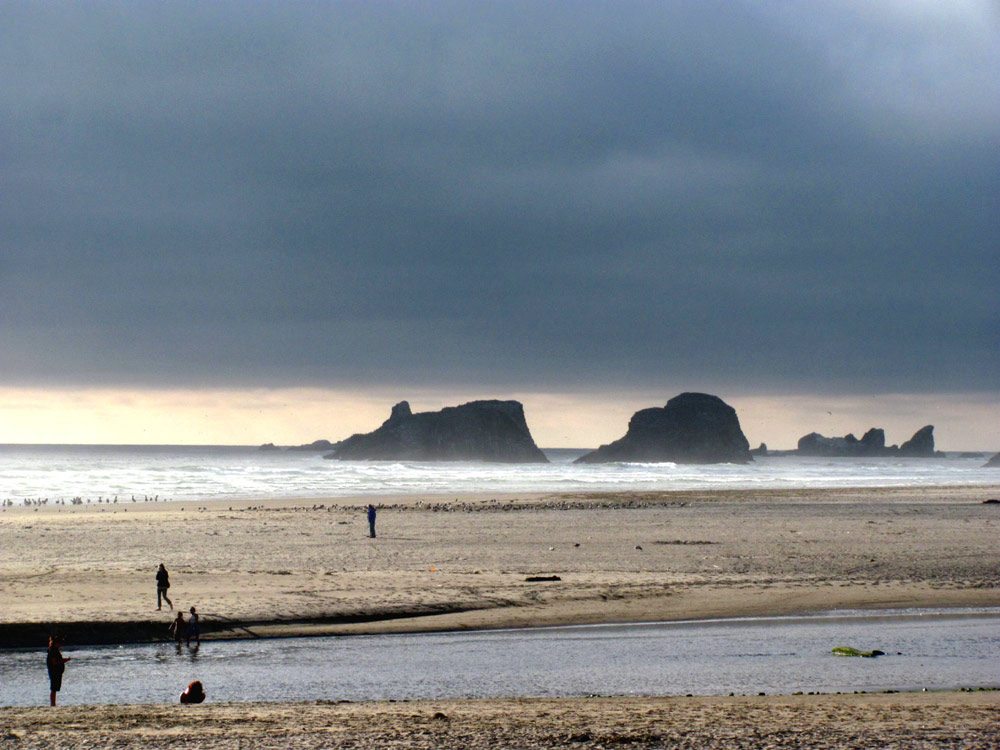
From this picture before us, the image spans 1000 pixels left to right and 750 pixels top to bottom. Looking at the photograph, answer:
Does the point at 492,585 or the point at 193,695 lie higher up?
the point at 492,585

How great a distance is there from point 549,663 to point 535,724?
5279 millimetres

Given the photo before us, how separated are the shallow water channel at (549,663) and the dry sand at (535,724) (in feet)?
5.31

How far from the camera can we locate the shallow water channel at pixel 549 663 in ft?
52.0

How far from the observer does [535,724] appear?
12.5 metres

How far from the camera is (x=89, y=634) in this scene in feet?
64.7

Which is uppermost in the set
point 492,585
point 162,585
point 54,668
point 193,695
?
point 162,585

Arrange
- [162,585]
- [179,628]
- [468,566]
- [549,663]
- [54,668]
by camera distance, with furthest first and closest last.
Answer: [468,566]
[162,585]
[179,628]
[549,663]
[54,668]

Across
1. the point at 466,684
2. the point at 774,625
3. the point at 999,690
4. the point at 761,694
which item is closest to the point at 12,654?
the point at 466,684

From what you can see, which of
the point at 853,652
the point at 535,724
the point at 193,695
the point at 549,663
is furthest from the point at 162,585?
the point at 853,652

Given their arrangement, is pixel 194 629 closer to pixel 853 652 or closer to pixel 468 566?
pixel 468 566

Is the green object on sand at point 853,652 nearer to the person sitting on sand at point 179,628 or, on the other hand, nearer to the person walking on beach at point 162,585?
the person sitting on sand at point 179,628

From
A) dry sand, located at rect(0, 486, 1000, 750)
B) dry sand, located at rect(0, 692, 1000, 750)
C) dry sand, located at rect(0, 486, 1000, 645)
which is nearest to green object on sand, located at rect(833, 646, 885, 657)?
dry sand, located at rect(0, 486, 1000, 750)

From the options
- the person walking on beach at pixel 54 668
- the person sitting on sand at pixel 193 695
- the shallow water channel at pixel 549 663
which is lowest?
the shallow water channel at pixel 549 663

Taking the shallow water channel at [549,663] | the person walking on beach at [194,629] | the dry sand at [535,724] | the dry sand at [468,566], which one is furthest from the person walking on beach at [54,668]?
the dry sand at [468,566]
